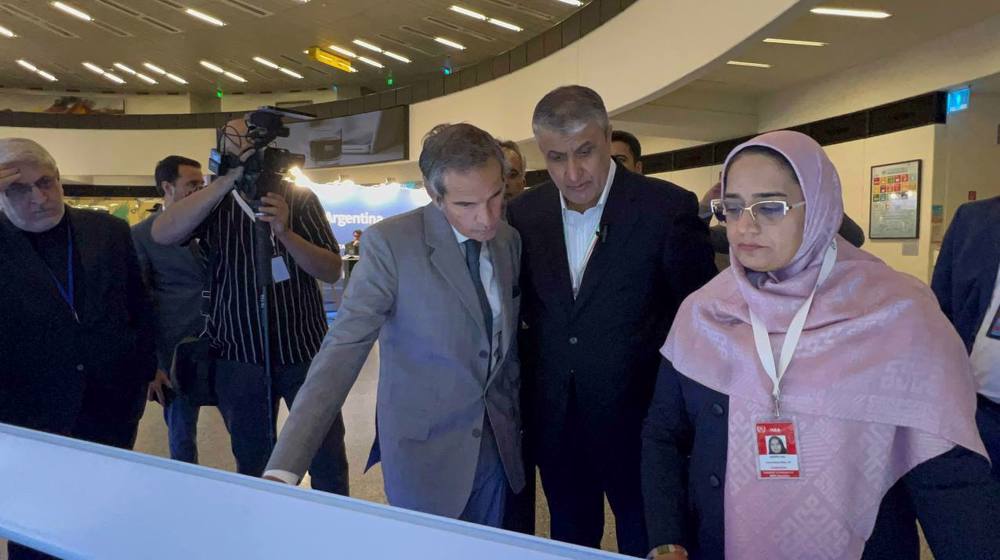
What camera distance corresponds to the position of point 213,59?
1441 centimetres

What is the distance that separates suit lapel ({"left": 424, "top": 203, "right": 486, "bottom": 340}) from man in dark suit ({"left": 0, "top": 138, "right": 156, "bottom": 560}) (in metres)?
1.28

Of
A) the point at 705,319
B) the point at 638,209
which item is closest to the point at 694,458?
the point at 705,319

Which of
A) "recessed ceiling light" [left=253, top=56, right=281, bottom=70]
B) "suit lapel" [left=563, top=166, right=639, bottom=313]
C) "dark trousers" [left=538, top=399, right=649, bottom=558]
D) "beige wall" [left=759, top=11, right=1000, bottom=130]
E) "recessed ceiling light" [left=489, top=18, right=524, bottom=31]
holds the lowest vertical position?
"dark trousers" [left=538, top=399, right=649, bottom=558]

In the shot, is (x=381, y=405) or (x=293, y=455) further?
(x=381, y=405)

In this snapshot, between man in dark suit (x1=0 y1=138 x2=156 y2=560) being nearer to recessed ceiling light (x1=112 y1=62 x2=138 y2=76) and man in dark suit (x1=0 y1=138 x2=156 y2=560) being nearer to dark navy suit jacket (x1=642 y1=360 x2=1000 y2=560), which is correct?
dark navy suit jacket (x1=642 y1=360 x2=1000 y2=560)

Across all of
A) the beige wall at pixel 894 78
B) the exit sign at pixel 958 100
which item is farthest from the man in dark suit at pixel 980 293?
the exit sign at pixel 958 100

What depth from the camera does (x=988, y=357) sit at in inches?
66.7

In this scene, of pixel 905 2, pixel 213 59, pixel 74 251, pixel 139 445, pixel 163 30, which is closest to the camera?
pixel 74 251

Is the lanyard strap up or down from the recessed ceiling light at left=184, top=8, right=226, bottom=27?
down

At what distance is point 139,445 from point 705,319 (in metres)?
3.83

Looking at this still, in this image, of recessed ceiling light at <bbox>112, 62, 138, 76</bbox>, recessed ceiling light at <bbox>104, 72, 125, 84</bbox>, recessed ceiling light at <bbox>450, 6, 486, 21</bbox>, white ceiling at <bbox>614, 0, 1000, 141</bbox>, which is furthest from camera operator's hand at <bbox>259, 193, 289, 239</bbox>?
recessed ceiling light at <bbox>104, 72, 125, 84</bbox>

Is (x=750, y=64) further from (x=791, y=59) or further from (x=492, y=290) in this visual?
(x=492, y=290)

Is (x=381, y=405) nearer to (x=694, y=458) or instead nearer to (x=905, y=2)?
(x=694, y=458)

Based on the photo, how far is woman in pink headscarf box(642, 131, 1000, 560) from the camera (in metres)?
1.05
